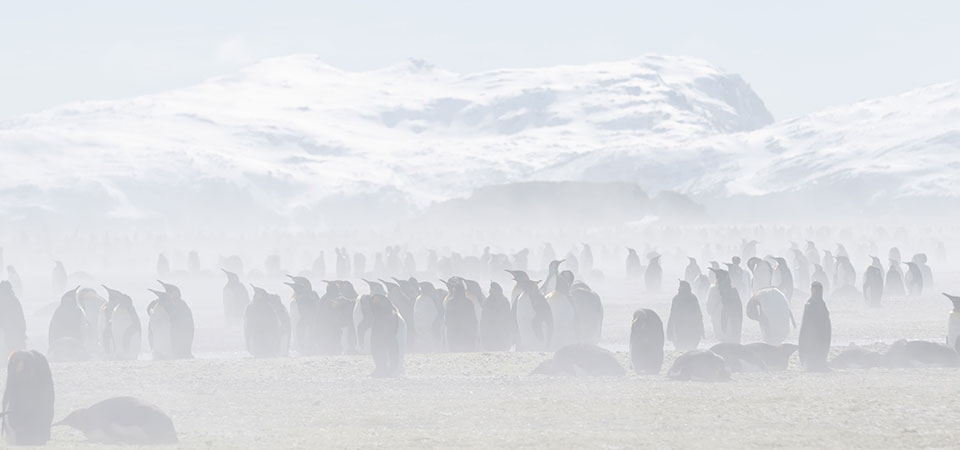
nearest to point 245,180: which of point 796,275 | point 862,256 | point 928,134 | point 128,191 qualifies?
point 128,191

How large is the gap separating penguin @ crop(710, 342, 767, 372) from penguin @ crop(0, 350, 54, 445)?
24.8 feet

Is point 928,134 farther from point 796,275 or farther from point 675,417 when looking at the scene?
point 675,417

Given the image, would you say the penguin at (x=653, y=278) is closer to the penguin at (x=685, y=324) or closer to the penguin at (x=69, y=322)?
the penguin at (x=685, y=324)

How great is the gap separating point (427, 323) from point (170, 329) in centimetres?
370

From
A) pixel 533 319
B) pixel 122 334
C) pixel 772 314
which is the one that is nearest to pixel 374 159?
pixel 122 334

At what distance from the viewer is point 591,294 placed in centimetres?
1880

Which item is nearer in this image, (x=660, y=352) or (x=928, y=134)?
(x=660, y=352)

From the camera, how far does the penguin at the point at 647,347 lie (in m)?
15.1

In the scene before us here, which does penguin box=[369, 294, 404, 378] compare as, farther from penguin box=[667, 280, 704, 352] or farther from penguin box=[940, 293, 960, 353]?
penguin box=[940, 293, 960, 353]

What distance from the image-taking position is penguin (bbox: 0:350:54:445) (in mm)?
10391

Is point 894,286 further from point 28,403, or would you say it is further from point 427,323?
point 28,403

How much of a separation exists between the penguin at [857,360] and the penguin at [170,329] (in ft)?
29.5

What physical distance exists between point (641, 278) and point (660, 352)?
76.2 feet

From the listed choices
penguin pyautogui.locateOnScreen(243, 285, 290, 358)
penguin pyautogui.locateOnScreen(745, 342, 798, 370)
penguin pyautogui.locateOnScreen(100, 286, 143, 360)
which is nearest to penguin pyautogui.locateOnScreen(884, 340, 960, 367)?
penguin pyautogui.locateOnScreen(745, 342, 798, 370)
